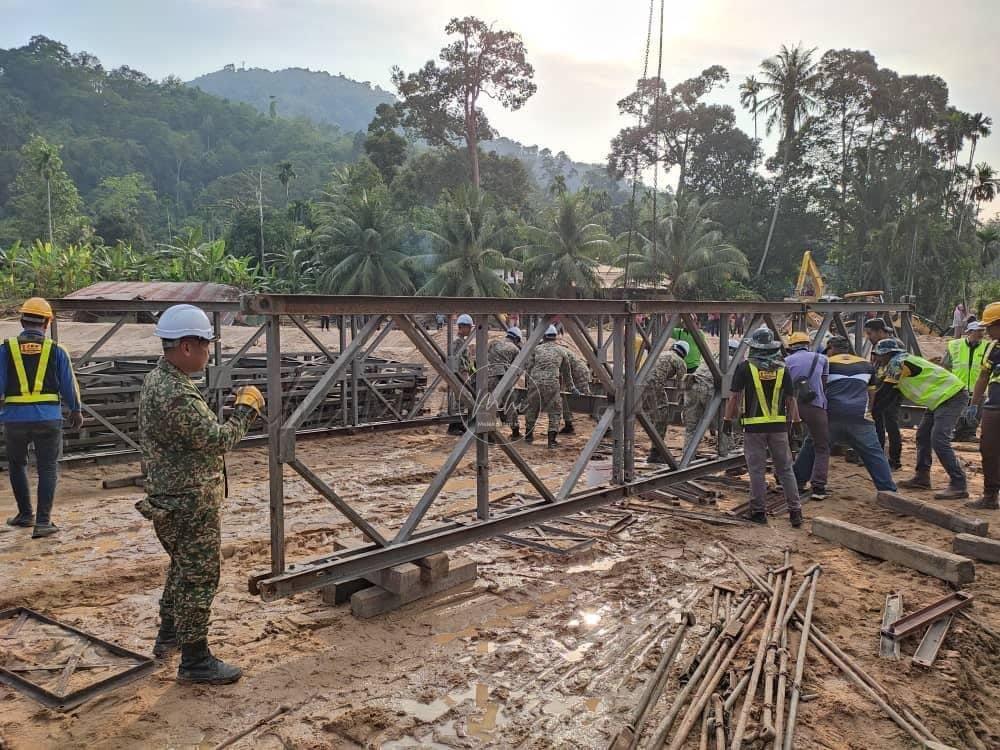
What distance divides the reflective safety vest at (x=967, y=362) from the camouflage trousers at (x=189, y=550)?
8.89 m

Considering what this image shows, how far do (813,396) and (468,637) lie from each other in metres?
4.42

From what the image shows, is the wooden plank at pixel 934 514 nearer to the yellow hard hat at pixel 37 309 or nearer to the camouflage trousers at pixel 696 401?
the camouflage trousers at pixel 696 401

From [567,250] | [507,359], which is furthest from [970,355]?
[567,250]

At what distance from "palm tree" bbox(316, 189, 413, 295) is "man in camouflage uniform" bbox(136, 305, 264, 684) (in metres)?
29.1

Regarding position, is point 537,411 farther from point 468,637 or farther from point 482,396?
point 468,637

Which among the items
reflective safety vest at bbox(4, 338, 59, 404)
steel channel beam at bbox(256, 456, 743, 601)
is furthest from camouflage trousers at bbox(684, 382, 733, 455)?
reflective safety vest at bbox(4, 338, 59, 404)

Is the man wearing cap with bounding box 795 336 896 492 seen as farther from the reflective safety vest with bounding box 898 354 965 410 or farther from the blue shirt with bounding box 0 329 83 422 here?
the blue shirt with bounding box 0 329 83 422

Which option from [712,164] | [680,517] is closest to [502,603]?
[680,517]

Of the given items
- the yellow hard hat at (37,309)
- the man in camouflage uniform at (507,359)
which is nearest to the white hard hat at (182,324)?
the yellow hard hat at (37,309)

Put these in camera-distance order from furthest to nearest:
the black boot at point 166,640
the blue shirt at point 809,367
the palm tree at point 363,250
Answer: the palm tree at point 363,250 → the blue shirt at point 809,367 → the black boot at point 166,640

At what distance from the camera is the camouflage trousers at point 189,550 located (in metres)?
3.59

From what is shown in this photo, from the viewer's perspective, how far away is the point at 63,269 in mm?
27078

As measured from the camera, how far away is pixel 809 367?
22.6ft

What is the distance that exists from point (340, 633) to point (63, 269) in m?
28.1
